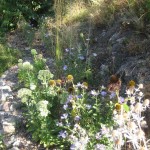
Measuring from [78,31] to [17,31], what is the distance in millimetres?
1939

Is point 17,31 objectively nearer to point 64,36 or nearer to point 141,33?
point 64,36

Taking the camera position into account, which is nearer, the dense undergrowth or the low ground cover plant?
the dense undergrowth

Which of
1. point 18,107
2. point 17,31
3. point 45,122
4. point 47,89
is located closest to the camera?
point 45,122

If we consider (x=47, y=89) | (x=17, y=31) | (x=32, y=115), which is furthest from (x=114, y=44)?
(x=17, y=31)

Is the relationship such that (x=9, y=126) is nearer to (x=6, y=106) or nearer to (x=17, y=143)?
(x=17, y=143)

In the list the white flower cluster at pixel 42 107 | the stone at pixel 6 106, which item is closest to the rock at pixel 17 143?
the white flower cluster at pixel 42 107

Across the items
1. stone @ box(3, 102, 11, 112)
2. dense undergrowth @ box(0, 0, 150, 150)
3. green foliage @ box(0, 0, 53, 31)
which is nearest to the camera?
dense undergrowth @ box(0, 0, 150, 150)

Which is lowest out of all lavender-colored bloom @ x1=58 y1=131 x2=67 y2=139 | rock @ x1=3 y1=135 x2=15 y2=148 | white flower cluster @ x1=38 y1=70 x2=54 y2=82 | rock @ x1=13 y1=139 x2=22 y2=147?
lavender-colored bloom @ x1=58 y1=131 x2=67 y2=139

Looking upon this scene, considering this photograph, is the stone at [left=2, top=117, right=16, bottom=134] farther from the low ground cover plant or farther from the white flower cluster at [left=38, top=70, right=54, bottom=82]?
the white flower cluster at [left=38, top=70, right=54, bottom=82]

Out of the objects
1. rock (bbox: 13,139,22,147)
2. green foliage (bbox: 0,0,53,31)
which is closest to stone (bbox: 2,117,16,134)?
rock (bbox: 13,139,22,147)

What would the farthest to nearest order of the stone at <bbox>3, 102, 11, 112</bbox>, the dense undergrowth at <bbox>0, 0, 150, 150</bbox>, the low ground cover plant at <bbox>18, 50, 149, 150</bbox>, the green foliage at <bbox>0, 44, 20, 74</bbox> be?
the green foliage at <bbox>0, 44, 20, 74</bbox>
the stone at <bbox>3, 102, 11, 112</bbox>
the low ground cover plant at <bbox>18, 50, 149, 150</bbox>
the dense undergrowth at <bbox>0, 0, 150, 150</bbox>

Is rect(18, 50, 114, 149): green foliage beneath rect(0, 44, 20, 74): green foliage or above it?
beneath

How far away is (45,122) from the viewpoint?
4.17 meters

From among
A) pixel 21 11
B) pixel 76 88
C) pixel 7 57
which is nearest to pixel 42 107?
pixel 76 88
